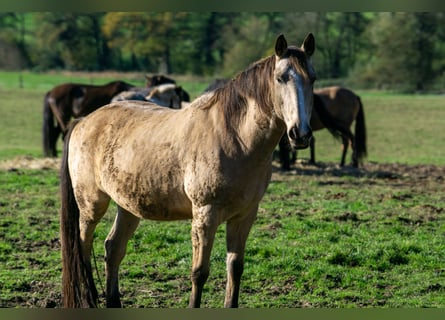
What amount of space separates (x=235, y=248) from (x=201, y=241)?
1.04ft

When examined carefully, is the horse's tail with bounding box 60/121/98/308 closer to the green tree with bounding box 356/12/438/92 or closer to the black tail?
the black tail

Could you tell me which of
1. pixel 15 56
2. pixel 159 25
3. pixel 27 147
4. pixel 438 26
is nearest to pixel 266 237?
pixel 27 147

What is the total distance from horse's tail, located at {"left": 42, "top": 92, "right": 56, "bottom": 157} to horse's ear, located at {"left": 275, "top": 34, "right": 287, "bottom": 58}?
36.7 ft

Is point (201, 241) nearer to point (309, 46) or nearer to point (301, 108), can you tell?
point (301, 108)

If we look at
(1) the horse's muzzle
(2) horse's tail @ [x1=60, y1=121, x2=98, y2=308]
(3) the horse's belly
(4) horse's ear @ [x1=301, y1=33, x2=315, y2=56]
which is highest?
(4) horse's ear @ [x1=301, y1=33, x2=315, y2=56]

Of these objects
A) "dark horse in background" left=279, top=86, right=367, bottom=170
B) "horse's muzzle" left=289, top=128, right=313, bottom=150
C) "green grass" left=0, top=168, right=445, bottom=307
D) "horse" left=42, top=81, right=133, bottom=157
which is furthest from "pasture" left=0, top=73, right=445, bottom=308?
"horse" left=42, top=81, right=133, bottom=157

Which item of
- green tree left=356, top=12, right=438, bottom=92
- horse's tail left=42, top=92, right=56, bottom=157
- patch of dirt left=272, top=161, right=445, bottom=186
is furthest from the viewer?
green tree left=356, top=12, right=438, bottom=92

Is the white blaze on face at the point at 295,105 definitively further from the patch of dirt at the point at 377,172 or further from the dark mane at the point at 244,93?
the patch of dirt at the point at 377,172

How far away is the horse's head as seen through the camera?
3537 mm

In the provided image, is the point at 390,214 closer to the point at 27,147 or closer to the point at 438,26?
the point at 27,147

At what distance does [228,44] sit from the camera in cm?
4303

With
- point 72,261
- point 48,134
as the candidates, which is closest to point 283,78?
point 72,261

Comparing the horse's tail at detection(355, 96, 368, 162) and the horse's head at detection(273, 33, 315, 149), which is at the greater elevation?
the horse's head at detection(273, 33, 315, 149)

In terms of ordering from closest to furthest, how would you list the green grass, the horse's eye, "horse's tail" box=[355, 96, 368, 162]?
the horse's eye < the green grass < "horse's tail" box=[355, 96, 368, 162]
